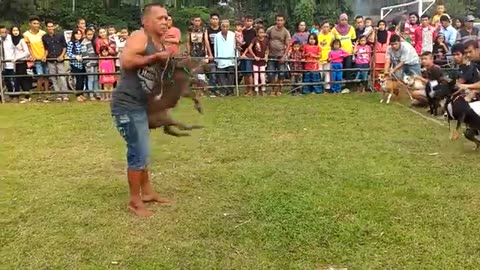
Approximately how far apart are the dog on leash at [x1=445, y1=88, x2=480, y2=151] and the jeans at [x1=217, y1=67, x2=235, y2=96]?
17.3 feet

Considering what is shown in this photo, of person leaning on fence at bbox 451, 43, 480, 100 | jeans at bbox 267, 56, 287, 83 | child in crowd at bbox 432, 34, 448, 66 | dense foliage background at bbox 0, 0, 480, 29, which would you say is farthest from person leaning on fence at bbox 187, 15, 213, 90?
dense foliage background at bbox 0, 0, 480, 29

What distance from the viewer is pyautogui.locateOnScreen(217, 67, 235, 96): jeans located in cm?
1148

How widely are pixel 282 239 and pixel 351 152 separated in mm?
2657

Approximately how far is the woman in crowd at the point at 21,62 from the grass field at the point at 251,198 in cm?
311

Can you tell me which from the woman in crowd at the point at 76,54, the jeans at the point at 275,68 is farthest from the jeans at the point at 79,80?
the jeans at the point at 275,68

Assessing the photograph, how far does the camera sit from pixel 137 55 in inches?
174

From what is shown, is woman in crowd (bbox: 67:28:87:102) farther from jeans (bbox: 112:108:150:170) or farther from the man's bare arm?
the man's bare arm

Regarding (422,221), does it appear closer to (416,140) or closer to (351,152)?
(351,152)

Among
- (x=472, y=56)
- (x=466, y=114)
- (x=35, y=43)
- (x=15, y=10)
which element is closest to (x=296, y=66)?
(x=472, y=56)

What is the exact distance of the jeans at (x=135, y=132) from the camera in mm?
4625

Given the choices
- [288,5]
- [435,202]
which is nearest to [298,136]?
[435,202]

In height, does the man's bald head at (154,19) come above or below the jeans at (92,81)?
above

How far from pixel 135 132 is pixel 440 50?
9.26m

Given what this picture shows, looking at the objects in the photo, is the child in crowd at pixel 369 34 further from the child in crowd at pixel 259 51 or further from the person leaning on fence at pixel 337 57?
the child in crowd at pixel 259 51
